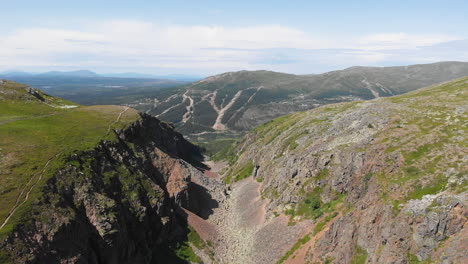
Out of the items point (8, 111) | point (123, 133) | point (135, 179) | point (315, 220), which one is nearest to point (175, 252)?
point (135, 179)

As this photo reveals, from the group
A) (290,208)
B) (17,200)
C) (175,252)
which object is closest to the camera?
(17,200)

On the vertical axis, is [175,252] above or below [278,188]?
below

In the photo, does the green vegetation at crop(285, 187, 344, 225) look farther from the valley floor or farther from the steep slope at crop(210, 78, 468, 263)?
the valley floor

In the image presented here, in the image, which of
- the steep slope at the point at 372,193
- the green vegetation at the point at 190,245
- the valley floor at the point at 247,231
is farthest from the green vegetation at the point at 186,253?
the steep slope at the point at 372,193

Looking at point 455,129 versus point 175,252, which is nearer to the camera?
point 455,129

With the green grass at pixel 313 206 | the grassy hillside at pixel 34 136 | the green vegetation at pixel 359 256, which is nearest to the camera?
the green vegetation at pixel 359 256

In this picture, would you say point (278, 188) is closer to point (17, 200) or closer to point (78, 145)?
point (78, 145)

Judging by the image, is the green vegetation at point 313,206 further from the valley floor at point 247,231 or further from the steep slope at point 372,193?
the valley floor at point 247,231

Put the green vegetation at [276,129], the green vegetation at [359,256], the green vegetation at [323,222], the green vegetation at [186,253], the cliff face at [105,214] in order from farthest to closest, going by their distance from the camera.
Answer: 1. the green vegetation at [276,129]
2. the green vegetation at [186,253]
3. the green vegetation at [323,222]
4. the green vegetation at [359,256]
5. the cliff face at [105,214]
